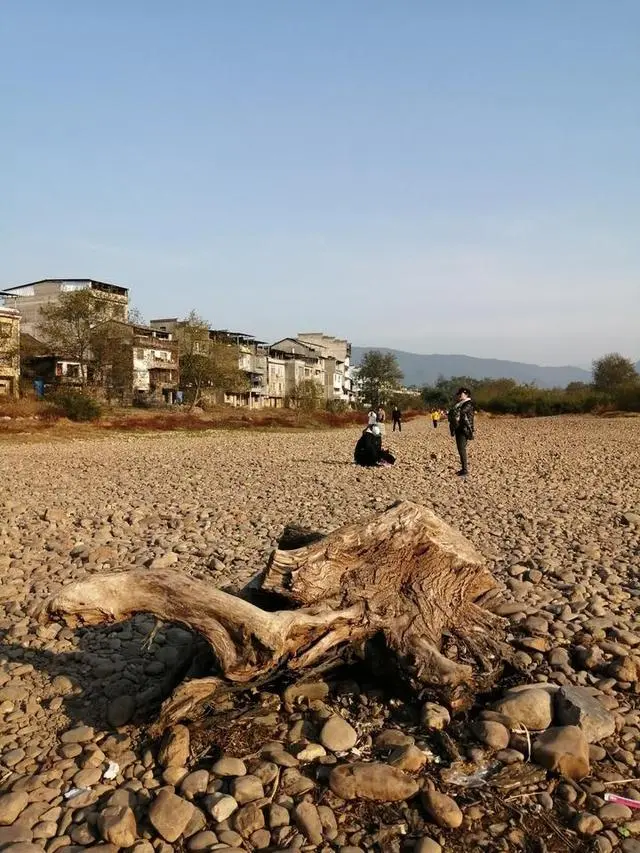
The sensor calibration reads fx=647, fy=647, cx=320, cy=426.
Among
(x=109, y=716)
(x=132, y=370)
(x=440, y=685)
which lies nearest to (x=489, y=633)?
(x=440, y=685)

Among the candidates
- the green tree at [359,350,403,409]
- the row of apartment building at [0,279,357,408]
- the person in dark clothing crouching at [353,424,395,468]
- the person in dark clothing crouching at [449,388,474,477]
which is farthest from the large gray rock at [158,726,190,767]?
the green tree at [359,350,403,409]

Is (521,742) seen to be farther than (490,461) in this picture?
No

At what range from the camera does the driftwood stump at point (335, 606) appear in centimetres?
461

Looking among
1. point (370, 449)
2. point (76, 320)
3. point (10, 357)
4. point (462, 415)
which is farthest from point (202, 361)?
point (462, 415)

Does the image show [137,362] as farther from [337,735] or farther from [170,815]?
[170,815]

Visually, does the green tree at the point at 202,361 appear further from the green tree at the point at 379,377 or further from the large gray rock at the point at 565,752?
the large gray rock at the point at 565,752

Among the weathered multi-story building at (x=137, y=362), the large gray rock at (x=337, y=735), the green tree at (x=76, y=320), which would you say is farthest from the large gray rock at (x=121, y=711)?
the weathered multi-story building at (x=137, y=362)

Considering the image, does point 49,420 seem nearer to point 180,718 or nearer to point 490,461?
point 490,461

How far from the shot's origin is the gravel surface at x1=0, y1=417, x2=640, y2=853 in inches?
148

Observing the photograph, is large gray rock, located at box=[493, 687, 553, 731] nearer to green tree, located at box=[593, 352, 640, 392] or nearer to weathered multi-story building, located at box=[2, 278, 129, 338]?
weathered multi-story building, located at box=[2, 278, 129, 338]

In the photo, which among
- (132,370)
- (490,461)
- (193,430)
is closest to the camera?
(490,461)

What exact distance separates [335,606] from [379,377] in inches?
4340

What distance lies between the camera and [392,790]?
3.95m

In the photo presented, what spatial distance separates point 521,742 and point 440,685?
0.68 meters
